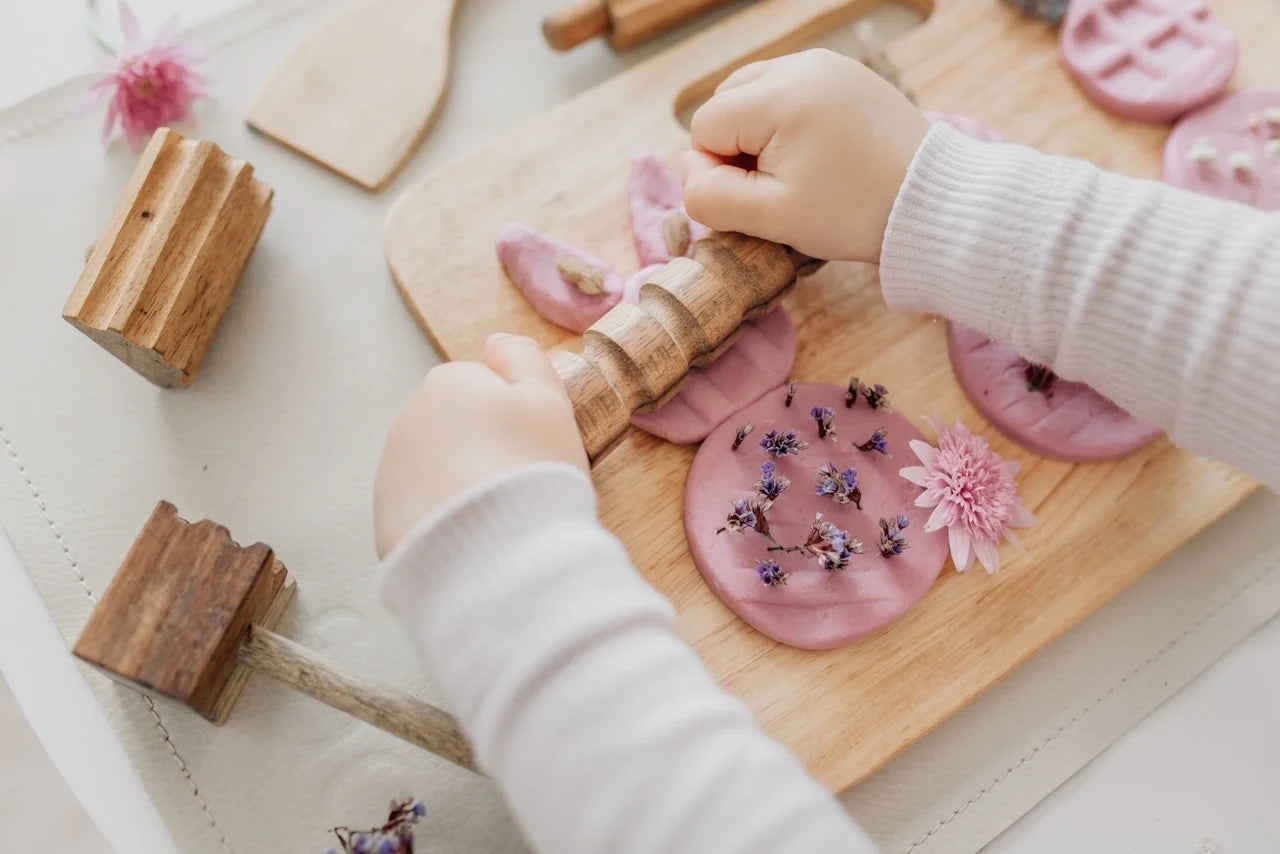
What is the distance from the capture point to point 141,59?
0.77 metres

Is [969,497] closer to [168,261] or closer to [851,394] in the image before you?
[851,394]

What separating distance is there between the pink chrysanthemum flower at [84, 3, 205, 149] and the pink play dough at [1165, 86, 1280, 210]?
771 millimetres

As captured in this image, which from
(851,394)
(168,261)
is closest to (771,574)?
(851,394)

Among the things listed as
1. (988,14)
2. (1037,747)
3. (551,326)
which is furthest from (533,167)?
(1037,747)

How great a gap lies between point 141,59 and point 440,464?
1.50 ft

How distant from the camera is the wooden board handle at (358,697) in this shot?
1.90 ft

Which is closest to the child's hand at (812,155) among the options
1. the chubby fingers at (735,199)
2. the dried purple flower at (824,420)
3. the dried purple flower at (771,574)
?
the chubby fingers at (735,199)

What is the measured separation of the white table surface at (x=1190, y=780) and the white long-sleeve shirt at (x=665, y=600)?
18 cm

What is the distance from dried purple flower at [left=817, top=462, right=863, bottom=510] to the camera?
662 millimetres

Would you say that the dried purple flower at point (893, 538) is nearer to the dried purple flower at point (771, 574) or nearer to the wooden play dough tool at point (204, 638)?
the dried purple flower at point (771, 574)

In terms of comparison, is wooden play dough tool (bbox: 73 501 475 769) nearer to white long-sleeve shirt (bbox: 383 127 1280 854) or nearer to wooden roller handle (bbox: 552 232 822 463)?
white long-sleeve shirt (bbox: 383 127 1280 854)

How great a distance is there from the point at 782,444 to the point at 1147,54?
17.9 inches

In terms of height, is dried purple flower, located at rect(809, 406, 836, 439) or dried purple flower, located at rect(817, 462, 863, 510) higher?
dried purple flower, located at rect(809, 406, 836, 439)

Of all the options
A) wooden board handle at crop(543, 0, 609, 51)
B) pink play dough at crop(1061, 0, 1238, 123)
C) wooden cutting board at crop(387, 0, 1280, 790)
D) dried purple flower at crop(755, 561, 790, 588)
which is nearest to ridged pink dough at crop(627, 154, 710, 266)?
wooden cutting board at crop(387, 0, 1280, 790)
